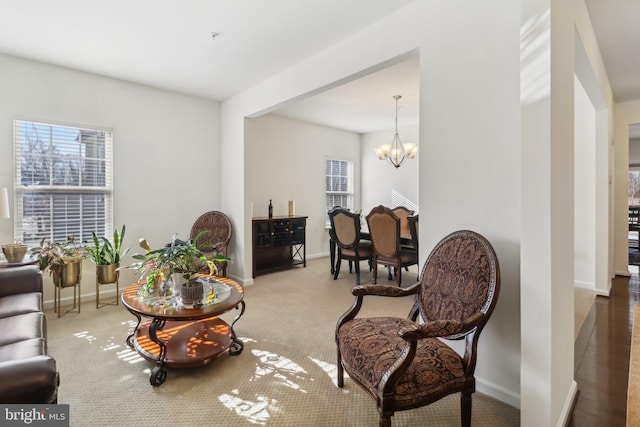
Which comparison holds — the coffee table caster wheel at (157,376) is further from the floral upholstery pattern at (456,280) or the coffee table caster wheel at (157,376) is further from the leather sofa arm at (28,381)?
the floral upholstery pattern at (456,280)

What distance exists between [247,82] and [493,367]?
391cm

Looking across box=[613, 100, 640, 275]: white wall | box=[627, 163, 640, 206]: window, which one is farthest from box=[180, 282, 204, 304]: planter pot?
box=[627, 163, 640, 206]: window

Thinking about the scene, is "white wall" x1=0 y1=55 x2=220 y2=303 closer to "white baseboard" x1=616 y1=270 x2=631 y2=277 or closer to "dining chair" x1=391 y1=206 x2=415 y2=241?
"dining chair" x1=391 y1=206 x2=415 y2=241

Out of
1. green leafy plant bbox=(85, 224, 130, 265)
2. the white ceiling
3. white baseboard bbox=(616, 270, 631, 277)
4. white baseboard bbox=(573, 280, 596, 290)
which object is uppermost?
the white ceiling

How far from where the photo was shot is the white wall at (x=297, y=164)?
545cm

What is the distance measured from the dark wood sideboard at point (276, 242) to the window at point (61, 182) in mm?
1973

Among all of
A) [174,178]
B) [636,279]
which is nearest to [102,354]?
[174,178]

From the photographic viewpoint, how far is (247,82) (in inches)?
158

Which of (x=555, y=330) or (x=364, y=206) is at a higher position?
(x=364, y=206)

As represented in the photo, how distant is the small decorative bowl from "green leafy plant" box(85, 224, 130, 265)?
689mm

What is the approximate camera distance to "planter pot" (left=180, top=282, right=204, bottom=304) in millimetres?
2201

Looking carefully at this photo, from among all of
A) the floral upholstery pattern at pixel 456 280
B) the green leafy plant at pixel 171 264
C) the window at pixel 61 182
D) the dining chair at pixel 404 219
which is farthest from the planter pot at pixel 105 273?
the dining chair at pixel 404 219

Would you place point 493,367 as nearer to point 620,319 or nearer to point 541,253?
point 541,253

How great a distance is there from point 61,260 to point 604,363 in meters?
4.83
